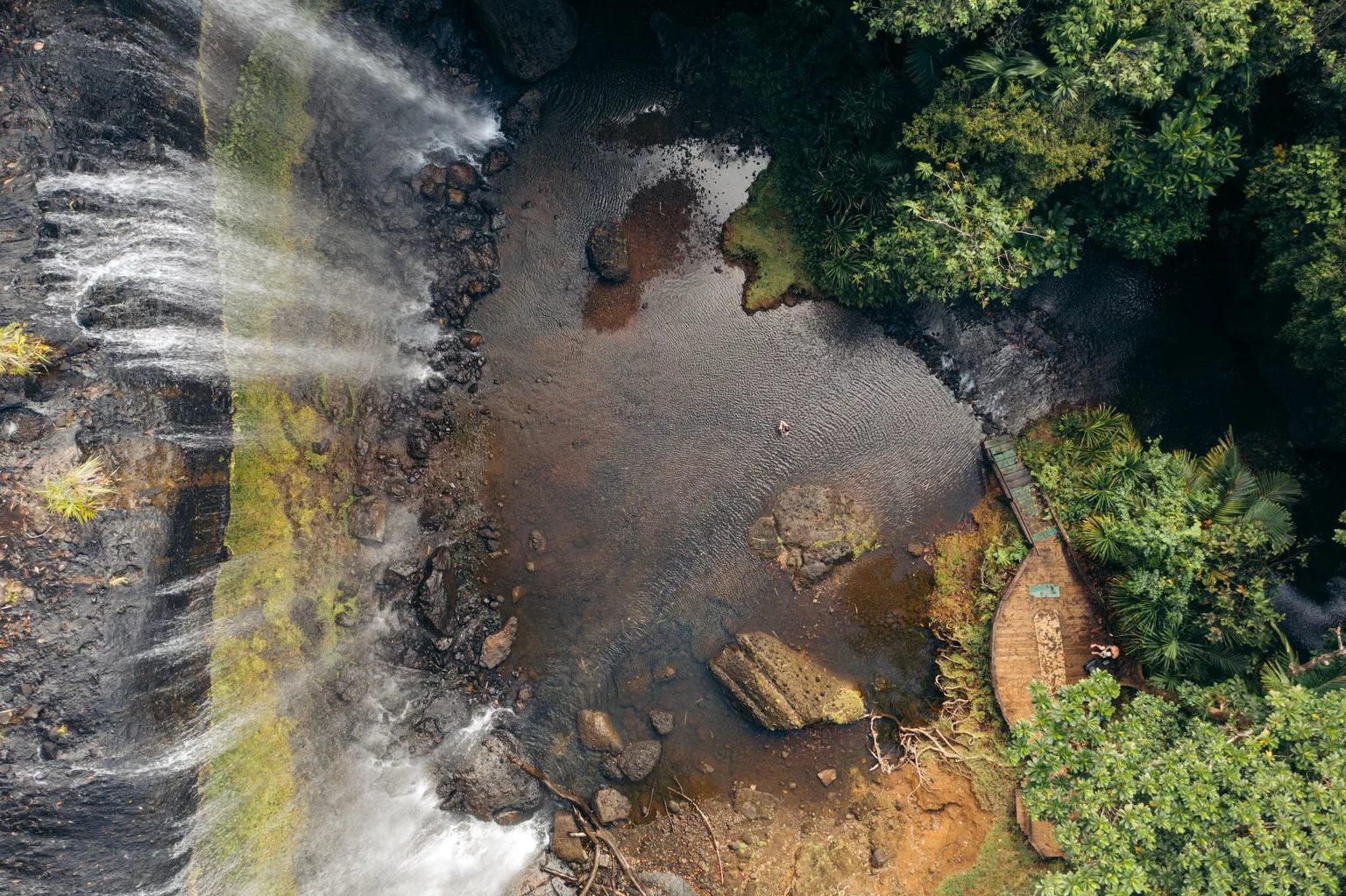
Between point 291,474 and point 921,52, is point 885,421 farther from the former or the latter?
point 291,474

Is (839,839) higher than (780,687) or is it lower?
lower

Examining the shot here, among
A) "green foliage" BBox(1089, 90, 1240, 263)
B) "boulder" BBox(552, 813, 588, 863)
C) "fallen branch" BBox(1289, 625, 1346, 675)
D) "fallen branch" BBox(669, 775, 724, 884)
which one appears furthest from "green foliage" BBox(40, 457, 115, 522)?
"fallen branch" BBox(1289, 625, 1346, 675)

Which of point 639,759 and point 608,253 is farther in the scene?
point 608,253

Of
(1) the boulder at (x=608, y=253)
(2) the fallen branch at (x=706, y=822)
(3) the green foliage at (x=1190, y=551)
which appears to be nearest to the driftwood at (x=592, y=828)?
(2) the fallen branch at (x=706, y=822)

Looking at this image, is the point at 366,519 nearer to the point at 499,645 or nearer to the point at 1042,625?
the point at 499,645

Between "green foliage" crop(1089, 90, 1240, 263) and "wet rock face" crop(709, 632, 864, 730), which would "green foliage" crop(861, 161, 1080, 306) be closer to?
"green foliage" crop(1089, 90, 1240, 263)

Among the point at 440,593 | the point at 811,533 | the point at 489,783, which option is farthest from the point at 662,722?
the point at 440,593

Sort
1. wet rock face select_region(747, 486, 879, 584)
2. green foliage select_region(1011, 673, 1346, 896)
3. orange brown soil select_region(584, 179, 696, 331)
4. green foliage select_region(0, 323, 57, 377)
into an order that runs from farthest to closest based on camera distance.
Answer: orange brown soil select_region(584, 179, 696, 331) → wet rock face select_region(747, 486, 879, 584) → green foliage select_region(0, 323, 57, 377) → green foliage select_region(1011, 673, 1346, 896)
